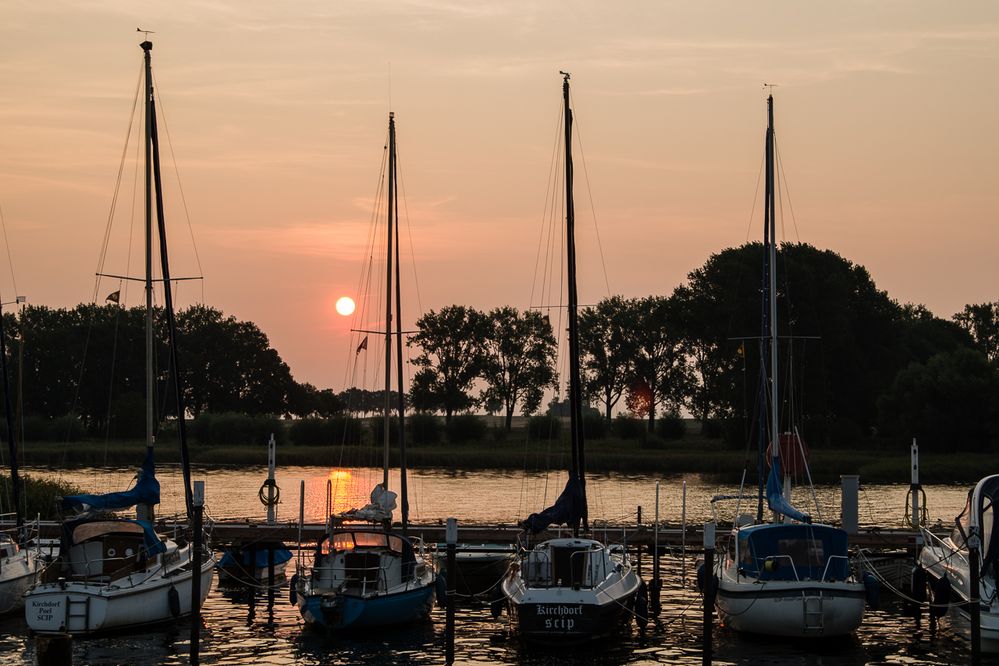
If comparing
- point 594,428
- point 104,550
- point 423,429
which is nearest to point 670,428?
point 594,428

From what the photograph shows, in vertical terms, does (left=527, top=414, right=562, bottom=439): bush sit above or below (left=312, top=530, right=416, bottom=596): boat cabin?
above

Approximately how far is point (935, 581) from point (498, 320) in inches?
4451

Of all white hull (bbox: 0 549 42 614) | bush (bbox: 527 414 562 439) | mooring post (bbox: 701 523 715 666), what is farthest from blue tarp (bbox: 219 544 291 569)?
bush (bbox: 527 414 562 439)

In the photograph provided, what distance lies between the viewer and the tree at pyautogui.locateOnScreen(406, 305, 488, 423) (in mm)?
147625

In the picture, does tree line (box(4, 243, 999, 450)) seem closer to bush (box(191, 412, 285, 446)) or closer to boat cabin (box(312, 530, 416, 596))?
bush (box(191, 412, 285, 446))

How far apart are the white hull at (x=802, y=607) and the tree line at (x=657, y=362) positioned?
46815 mm

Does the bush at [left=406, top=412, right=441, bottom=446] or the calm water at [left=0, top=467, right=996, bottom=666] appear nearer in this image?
the calm water at [left=0, top=467, right=996, bottom=666]

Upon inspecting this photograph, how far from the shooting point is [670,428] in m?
113

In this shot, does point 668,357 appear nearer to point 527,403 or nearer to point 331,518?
point 527,403

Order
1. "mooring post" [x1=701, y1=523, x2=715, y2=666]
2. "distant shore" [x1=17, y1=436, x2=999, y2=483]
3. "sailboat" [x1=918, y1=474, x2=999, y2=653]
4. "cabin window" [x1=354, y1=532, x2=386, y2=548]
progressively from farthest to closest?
"distant shore" [x1=17, y1=436, x2=999, y2=483] < "cabin window" [x1=354, y1=532, x2=386, y2=548] < "sailboat" [x1=918, y1=474, x2=999, y2=653] < "mooring post" [x1=701, y1=523, x2=715, y2=666]

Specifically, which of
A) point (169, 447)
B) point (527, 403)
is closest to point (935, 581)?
point (169, 447)

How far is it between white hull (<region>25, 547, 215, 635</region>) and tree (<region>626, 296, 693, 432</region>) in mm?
95220

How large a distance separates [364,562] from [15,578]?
33.0ft

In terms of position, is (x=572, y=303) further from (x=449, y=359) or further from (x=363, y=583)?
(x=449, y=359)
